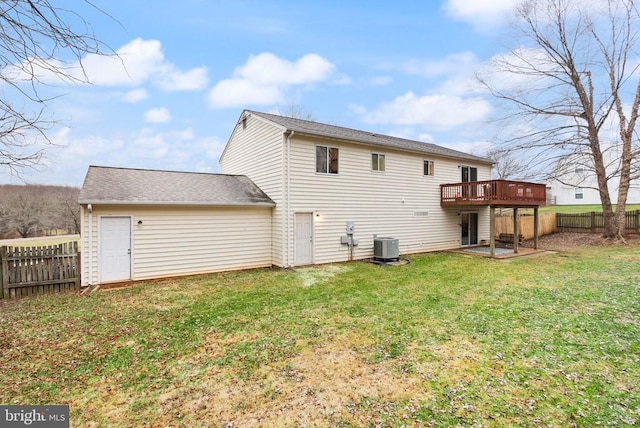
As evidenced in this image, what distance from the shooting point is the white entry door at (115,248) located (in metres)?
8.38

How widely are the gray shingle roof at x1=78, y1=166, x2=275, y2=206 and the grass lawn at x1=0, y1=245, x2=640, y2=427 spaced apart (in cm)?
271

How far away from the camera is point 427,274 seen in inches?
362

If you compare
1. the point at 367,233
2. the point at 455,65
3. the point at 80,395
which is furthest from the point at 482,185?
the point at 80,395

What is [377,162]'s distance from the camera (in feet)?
41.1

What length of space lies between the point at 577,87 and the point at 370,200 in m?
13.3

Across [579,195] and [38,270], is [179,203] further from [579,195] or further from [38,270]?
[579,195]

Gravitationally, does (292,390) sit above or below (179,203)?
below

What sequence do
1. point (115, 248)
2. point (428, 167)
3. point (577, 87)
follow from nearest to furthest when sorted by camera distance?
point (115, 248)
point (428, 167)
point (577, 87)

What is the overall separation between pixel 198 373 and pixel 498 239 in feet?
59.3

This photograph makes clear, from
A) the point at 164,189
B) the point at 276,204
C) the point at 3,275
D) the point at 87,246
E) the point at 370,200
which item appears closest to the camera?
the point at 3,275

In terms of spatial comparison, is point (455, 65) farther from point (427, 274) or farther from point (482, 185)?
point (427, 274)

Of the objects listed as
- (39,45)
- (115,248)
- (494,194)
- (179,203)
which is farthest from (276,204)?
(494,194)

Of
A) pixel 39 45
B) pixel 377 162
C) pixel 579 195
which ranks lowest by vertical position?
pixel 39 45

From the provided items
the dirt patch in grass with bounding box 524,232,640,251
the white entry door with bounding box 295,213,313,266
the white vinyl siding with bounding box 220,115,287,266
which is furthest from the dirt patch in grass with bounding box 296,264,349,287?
the dirt patch in grass with bounding box 524,232,640,251
